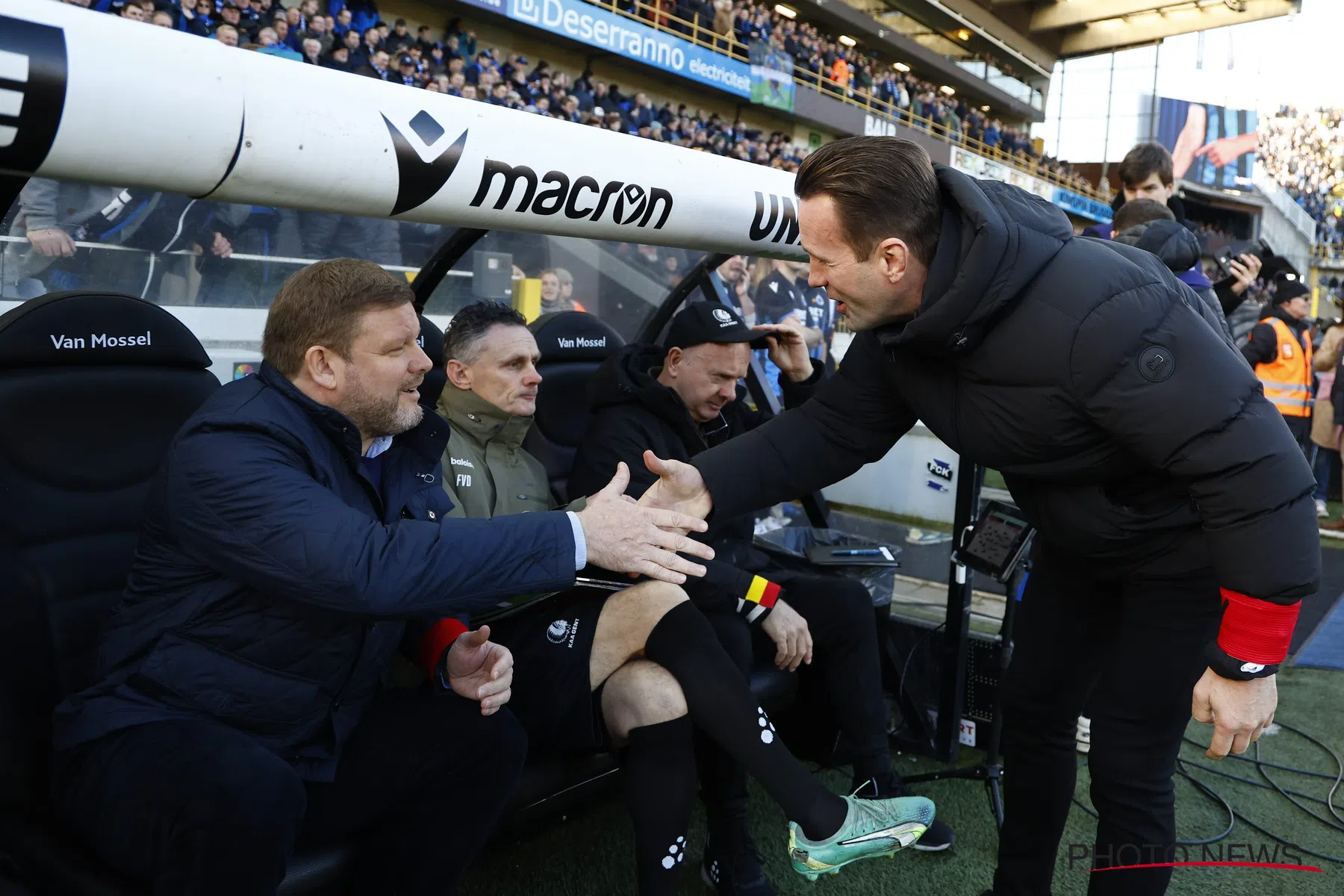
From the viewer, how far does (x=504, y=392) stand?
9.14ft

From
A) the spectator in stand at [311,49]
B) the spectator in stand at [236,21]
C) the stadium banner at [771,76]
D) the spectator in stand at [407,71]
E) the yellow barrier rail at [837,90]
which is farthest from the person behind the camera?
the stadium banner at [771,76]

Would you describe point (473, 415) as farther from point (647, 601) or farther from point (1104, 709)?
point (1104, 709)

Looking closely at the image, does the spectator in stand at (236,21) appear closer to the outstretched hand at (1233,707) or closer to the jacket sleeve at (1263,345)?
the jacket sleeve at (1263,345)

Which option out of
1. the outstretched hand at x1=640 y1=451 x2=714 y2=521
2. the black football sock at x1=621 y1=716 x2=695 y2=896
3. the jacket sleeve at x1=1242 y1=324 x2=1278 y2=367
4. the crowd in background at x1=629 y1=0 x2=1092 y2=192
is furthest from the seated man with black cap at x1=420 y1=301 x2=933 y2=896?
the crowd in background at x1=629 y1=0 x2=1092 y2=192

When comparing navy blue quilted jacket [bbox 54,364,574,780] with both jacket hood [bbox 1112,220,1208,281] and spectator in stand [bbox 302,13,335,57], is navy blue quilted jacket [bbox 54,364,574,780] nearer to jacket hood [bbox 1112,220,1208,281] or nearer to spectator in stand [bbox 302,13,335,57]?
jacket hood [bbox 1112,220,1208,281]

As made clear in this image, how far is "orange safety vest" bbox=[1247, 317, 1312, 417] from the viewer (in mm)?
7633

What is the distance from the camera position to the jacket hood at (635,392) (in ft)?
9.41

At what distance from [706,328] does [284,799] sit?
182cm

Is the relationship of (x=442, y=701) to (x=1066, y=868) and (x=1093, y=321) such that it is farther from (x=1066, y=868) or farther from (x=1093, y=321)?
(x=1066, y=868)

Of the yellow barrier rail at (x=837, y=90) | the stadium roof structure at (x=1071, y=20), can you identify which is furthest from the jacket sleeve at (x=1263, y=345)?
the stadium roof structure at (x=1071, y=20)

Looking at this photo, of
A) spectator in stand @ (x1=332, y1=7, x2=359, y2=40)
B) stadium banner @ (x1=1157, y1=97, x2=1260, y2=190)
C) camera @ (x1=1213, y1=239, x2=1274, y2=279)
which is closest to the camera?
camera @ (x1=1213, y1=239, x2=1274, y2=279)

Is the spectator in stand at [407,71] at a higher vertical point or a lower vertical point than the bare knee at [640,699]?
higher

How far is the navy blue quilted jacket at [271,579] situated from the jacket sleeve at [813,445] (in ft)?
1.61

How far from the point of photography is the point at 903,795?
9.26ft
